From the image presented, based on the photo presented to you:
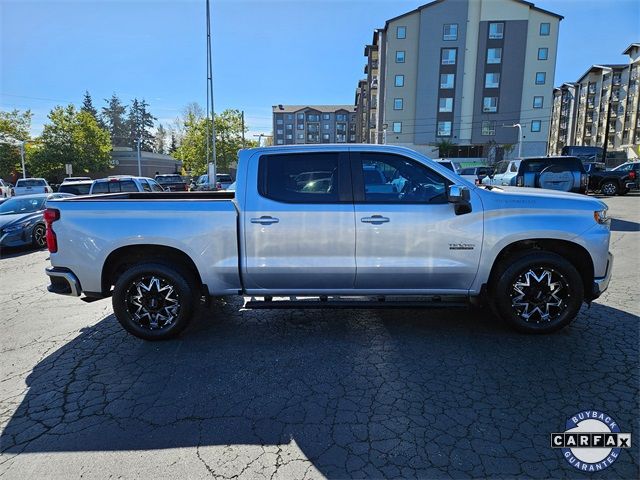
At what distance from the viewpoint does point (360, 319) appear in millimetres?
4820

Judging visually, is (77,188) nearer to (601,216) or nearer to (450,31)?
(601,216)

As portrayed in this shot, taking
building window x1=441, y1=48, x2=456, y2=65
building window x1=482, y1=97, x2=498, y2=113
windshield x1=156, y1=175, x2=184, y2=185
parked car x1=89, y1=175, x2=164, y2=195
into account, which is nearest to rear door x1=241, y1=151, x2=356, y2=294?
parked car x1=89, y1=175, x2=164, y2=195

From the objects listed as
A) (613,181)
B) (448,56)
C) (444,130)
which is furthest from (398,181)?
(448,56)

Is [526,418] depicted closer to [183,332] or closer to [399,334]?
[399,334]

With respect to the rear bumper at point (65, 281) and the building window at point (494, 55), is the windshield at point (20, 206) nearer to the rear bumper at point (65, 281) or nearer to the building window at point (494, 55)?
the rear bumper at point (65, 281)

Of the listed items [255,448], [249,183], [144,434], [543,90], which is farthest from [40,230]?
[543,90]

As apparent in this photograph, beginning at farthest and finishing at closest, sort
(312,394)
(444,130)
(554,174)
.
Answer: (444,130)
(554,174)
(312,394)

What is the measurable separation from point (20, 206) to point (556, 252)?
12.7 m

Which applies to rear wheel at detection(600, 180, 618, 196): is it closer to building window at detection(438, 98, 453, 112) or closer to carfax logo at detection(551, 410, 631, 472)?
carfax logo at detection(551, 410, 631, 472)

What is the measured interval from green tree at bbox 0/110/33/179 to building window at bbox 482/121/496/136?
2160 inches

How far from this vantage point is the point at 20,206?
11.0 m

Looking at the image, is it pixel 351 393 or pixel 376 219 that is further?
pixel 376 219

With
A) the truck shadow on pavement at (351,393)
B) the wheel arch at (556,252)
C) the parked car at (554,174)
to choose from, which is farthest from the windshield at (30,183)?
the wheel arch at (556,252)

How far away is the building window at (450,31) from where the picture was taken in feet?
155
